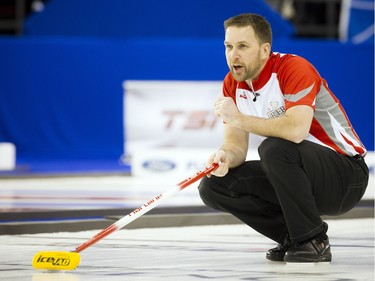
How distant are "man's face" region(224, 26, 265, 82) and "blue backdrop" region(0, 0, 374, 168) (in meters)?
5.61

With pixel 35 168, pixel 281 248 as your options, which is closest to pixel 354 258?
pixel 281 248

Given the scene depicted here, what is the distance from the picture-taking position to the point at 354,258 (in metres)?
3.54

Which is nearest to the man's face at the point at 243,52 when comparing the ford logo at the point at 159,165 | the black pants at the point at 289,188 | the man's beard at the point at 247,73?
the man's beard at the point at 247,73

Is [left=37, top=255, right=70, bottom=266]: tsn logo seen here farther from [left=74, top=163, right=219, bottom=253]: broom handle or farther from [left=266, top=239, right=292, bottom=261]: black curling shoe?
[left=266, top=239, right=292, bottom=261]: black curling shoe

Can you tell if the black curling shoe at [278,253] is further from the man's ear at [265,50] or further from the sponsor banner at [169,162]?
the sponsor banner at [169,162]

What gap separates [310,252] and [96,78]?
6.14 m

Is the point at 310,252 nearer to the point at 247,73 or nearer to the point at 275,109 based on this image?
the point at 275,109

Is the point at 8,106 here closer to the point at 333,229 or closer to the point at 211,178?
the point at 333,229

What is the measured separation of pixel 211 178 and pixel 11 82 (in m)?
5.89

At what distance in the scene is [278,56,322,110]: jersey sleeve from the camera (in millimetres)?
3344

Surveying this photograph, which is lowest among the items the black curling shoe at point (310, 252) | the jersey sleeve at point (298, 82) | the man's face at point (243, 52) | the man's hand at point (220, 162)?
the black curling shoe at point (310, 252)

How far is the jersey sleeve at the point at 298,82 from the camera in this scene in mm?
3344

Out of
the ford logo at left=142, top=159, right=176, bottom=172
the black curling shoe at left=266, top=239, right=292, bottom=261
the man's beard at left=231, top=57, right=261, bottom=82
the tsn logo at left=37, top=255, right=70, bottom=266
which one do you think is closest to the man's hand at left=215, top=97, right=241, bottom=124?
the man's beard at left=231, top=57, right=261, bottom=82

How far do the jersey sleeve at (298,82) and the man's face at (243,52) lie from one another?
4.2 inches
